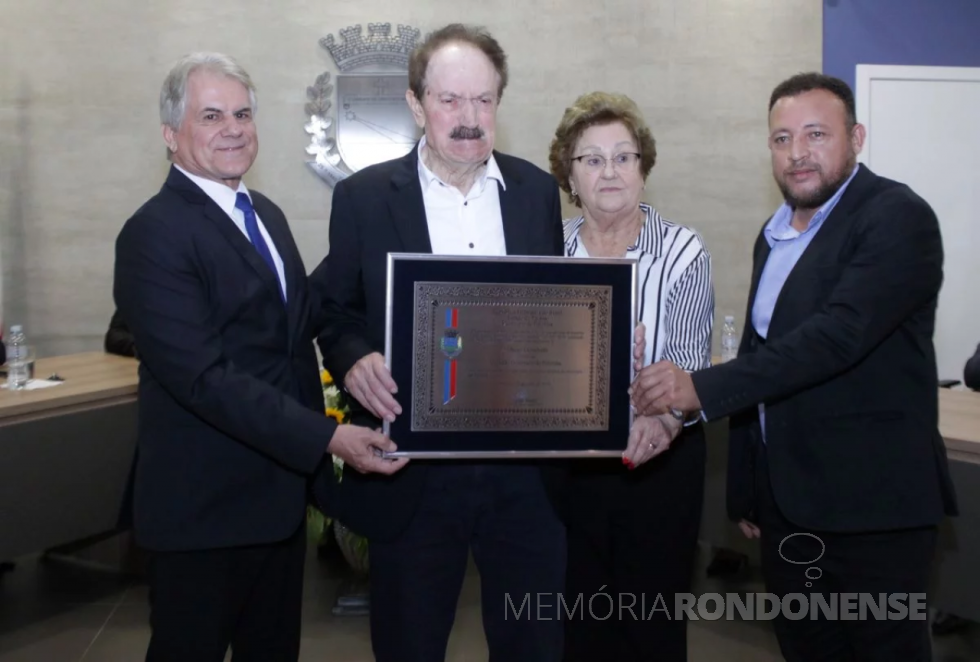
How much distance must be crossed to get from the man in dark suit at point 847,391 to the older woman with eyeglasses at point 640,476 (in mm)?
200

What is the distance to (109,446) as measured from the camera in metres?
3.59

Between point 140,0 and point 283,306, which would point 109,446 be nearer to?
point 283,306

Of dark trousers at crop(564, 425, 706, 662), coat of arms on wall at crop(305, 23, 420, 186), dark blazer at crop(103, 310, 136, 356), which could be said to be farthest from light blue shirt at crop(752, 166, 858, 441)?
coat of arms on wall at crop(305, 23, 420, 186)

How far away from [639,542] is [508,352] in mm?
715

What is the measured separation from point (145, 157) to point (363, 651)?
369 centimetres

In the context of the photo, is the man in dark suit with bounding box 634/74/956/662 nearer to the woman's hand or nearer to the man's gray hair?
the woman's hand

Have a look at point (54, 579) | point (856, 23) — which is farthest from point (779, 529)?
point (856, 23)

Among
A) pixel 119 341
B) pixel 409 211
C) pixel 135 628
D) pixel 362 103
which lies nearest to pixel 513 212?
pixel 409 211

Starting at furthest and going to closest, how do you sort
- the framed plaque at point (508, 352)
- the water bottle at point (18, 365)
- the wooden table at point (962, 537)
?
the water bottle at point (18, 365), the wooden table at point (962, 537), the framed plaque at point (508, 352)

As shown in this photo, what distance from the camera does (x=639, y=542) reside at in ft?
7.23

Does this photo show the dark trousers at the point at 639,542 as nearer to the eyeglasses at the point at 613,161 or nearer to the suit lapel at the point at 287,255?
the eyeglasses at the point at 613,161

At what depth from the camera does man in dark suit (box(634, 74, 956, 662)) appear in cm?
193

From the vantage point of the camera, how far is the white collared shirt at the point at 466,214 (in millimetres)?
1947

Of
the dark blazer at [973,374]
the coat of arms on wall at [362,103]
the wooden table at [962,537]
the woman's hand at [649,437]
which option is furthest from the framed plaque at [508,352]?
the coat of arms on wall at [362,103]
